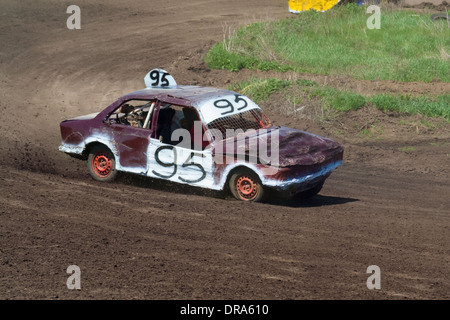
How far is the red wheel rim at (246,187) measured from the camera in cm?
969

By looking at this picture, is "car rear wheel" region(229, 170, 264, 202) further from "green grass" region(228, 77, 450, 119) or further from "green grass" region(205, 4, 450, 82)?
"green grass" region(205, 4, 450, 82)

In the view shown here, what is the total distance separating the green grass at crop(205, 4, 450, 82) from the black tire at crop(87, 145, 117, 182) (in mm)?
8341

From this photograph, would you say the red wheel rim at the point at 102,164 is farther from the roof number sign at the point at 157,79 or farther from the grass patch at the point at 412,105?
the grass patch at the point at 412,105

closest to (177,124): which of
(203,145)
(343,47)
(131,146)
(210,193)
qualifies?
(203,145)

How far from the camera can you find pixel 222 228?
870 centimetres

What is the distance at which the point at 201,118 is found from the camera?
10.1 meters

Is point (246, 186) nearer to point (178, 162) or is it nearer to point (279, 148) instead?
point (279, 148)

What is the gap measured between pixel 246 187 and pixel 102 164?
→ 273 centimetres

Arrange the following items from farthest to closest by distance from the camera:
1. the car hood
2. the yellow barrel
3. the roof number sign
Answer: the yellow barrel, the roof number sign, the car hood

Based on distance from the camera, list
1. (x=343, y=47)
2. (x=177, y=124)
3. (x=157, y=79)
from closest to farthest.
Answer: (x=177, y=124), (x=157, y=79), (x=343, y=47)

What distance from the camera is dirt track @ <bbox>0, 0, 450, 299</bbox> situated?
275 inches

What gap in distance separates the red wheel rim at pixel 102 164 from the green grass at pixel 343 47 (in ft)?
27.4

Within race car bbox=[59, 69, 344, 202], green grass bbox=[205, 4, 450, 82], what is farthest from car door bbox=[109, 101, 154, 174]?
green grass bbox=[205, 4, 450, 82]
